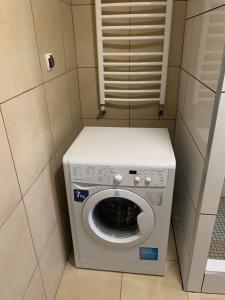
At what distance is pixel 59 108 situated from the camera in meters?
1.41

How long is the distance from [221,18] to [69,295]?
5.14 feet

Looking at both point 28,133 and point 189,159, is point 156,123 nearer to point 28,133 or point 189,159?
point 189,159

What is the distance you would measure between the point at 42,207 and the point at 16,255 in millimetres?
283

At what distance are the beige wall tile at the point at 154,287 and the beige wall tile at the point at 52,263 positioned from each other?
398mm

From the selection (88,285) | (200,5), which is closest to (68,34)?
→ (200,5)

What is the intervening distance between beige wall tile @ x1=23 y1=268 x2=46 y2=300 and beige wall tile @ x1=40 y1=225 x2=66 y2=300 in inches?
1.6

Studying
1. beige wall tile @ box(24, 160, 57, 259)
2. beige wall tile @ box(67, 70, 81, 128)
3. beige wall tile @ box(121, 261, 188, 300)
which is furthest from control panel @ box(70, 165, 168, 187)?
beige wall tile @ box(121, 261, 188, 300)

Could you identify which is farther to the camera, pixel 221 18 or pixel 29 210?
pixel 29 210

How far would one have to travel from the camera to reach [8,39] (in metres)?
0.88

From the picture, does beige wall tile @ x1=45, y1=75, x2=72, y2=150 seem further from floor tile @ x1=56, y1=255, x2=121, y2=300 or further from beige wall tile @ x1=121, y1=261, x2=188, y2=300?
beige wall tile @ x1=121, y1=261, x2=188, y2=300

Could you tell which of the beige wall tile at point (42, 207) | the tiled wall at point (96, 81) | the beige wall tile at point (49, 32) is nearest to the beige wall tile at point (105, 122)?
the tiled wall at point (96, 81)

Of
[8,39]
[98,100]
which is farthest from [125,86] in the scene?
[8,39]

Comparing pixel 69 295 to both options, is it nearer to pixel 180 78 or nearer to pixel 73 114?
pixel 73 114

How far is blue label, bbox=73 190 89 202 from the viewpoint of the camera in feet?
4.15
